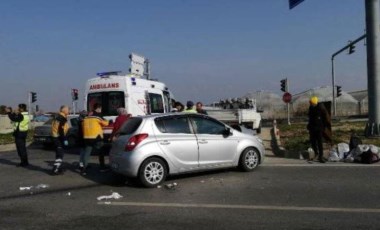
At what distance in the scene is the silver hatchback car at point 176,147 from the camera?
10.2m

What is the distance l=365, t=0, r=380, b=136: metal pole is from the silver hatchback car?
7033 mm

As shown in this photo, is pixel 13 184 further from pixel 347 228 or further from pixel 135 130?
pixel 347 228

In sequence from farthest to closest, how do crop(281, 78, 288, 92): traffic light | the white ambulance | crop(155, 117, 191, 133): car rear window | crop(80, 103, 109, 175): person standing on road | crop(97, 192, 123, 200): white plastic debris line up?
crop(281, 78, 288, 92): traffic light → the white ambulance → crop(80, 103, 109, 175): person standing on road → crop(155, 117, 191, 133): car rear window → crop(97, 192, 123, 200): white plastic debris

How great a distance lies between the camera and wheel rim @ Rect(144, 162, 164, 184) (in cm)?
1015

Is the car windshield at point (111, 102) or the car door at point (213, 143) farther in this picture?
the car windshield at point (111, 102)

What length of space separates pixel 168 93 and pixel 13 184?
31.4 feet

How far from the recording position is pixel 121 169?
10.4 m

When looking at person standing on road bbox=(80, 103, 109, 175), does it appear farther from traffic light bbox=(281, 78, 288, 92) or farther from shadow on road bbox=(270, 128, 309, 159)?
traffic light bbox=(281, 78, 288, 92)

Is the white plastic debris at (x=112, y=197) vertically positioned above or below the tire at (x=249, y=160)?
below

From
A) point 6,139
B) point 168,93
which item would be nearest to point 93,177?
point 168,93

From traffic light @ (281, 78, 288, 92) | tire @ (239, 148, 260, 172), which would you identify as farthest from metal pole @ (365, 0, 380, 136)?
traffic light @ (281, 78, 288, 92)

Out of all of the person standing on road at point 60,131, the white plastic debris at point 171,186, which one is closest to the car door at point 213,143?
the white plastic debris at point 171,186

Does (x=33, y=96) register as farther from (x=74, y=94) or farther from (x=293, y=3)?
(x=293, y=3)

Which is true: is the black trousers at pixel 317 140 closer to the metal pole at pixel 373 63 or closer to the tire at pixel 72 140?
the metal pole at pixel 373 63
